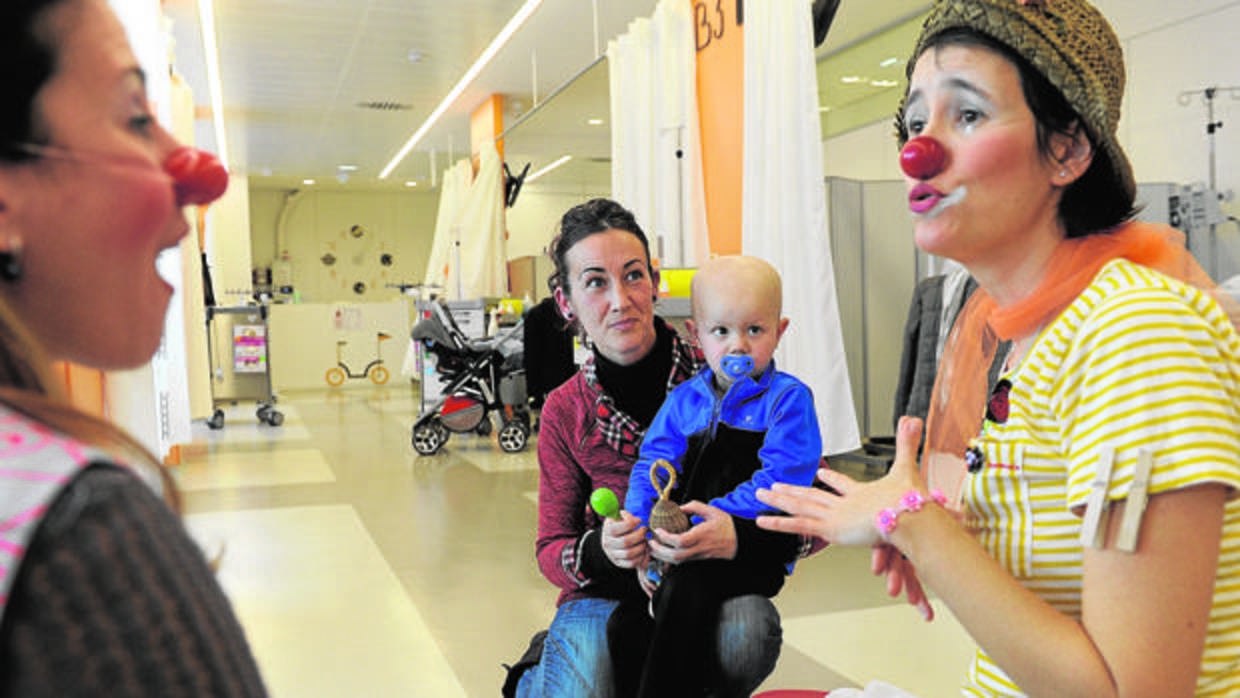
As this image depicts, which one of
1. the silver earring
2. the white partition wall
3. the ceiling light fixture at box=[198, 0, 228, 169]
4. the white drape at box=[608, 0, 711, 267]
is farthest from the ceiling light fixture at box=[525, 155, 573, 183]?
the silver earring

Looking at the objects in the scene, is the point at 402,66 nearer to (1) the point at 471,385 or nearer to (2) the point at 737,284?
(1) the point at 471,385

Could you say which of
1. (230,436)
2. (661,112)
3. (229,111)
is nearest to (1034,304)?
(661,112)

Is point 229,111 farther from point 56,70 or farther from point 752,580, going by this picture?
point 56,70

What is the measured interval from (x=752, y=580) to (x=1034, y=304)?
0.77 m

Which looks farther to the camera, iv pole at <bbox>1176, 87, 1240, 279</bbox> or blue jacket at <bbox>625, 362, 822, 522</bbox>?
iv pole at <bbox>1176, 87, 1240, 279</bbox>

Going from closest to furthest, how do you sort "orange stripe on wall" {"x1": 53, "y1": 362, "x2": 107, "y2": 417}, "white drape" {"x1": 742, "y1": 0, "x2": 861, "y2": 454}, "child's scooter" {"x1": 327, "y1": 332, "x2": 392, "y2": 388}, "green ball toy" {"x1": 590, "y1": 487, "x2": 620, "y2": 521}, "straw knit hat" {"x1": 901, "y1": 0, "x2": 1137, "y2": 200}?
"straw knit hat" {"x1": 901, "y1": 0, "x2": 1137, "y2": 200}
"green ball toy" {"x1": 590, "y1": 487, "x2": 620, "y2": 521}
"orange stripe on wall" {"x1": 53, "y1": 362, "x2": 107, "y2": 417}
"white drape" {"x1": 742, "y1": 0, "x2": 861, "y2": 454}
"child's scooter" {"x1": 327, "y1": 332, "x2": 392, "y2": 388}

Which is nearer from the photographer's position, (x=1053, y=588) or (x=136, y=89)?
(x=136, y=89)

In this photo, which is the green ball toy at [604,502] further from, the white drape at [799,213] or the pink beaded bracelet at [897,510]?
the white drape at [799,213]

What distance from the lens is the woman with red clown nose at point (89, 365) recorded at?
1.12 ft

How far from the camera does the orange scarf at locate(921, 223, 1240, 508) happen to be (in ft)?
2.87

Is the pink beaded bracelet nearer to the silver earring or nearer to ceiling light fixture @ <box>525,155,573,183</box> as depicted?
the silver earring

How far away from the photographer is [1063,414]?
0.81m

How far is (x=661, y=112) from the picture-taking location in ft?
19.2

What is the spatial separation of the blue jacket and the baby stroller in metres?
5.39
